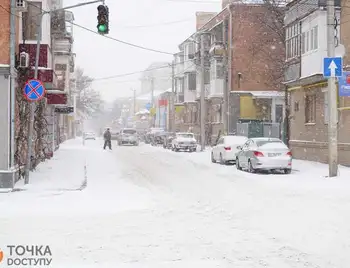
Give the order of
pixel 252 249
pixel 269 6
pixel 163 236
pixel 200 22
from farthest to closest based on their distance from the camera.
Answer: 1. pixel 200 22
2. pixel 269 6
3. pixel 163 236
4. pixel 252 249

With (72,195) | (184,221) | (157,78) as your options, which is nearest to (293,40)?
(72,195)

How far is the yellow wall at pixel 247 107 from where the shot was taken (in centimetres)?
4725

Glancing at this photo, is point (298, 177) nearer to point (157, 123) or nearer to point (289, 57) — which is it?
point (289, 57)

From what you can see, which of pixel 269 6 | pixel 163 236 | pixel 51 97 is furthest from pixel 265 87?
pixel 163 236

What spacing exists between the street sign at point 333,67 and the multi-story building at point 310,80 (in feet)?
14.3

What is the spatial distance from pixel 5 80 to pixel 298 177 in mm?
10647

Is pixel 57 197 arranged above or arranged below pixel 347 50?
below

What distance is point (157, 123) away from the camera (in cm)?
9700

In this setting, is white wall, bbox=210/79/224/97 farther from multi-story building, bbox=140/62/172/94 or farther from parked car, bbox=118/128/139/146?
multi-story building, bbox=140/62/172/94

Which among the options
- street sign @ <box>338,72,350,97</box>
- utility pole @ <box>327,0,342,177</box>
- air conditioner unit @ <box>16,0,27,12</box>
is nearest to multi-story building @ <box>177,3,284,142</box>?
utility pole @ <box>327,0,342,177</box>

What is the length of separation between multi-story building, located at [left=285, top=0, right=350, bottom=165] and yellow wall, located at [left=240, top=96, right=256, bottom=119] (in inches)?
597

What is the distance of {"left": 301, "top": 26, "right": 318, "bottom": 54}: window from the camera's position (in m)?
26.2

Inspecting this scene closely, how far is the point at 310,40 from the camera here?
26922 mm

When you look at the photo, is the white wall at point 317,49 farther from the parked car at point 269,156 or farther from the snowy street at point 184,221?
the snowy street at point 184,221
